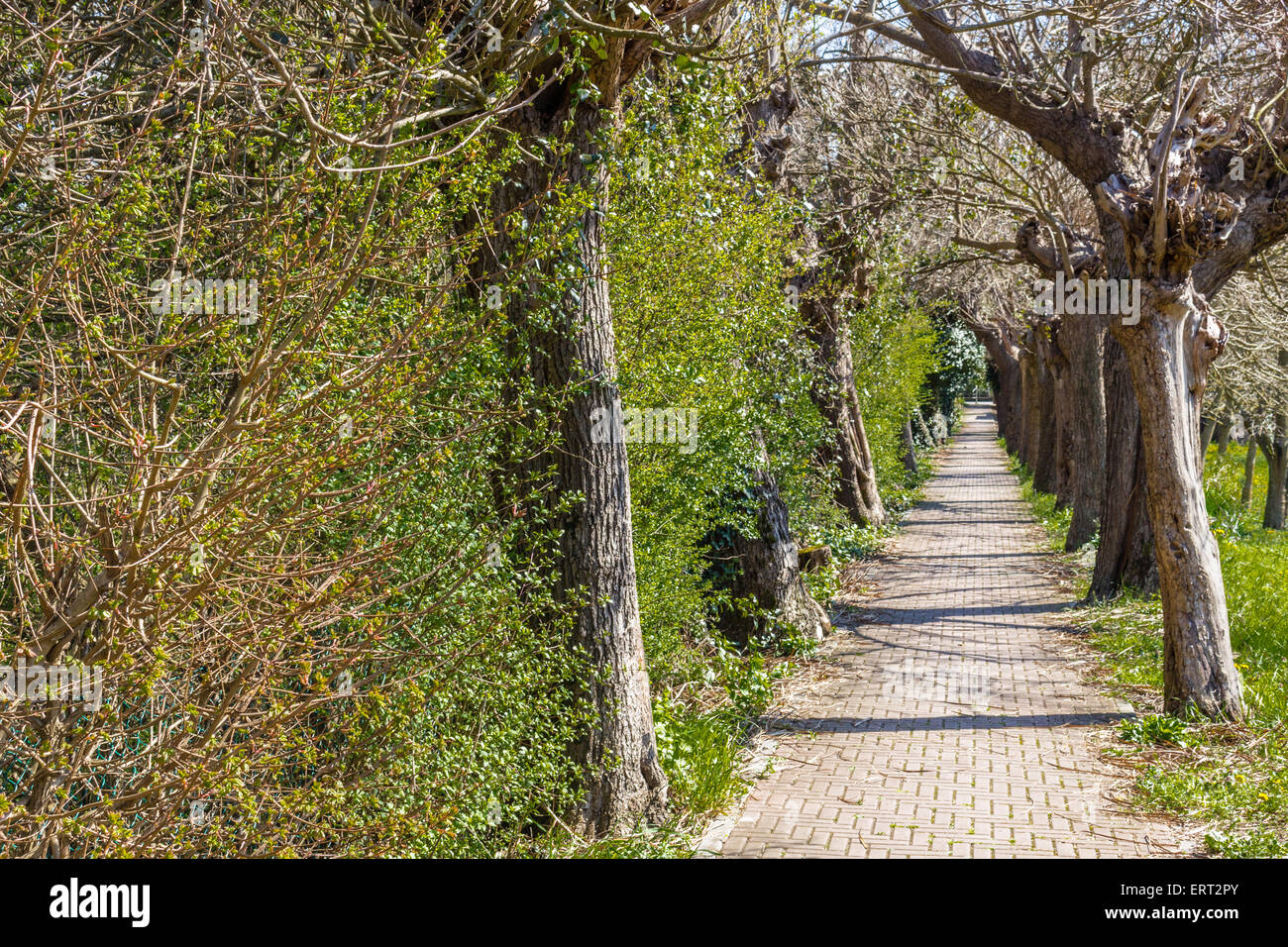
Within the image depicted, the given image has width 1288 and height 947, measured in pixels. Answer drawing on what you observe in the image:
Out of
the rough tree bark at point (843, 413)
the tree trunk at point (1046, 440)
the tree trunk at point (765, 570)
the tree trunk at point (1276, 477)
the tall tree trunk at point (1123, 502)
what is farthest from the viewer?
the tree trunk at point (1046, 440)

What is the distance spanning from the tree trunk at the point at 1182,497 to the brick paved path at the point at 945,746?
2.44 feet

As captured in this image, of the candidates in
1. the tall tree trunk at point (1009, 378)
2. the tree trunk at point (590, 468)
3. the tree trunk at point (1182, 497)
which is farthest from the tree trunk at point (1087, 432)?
the tall tree trunk at point (1009, 378)

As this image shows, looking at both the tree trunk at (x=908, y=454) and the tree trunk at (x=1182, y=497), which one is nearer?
the tree trunk at (x=1182, y=497)

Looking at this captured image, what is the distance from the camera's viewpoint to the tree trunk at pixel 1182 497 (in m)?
7.61

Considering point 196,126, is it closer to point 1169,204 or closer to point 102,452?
point 102,452

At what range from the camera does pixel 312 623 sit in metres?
3.66

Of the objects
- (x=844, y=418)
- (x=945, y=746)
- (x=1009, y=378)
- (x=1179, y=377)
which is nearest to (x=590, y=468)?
(x=945, y=746)

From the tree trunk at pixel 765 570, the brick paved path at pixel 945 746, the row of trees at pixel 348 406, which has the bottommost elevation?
the brick paved path at pixel 945 746

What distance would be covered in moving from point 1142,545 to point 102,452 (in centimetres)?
1057

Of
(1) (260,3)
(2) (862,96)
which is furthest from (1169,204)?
(2) (862,96)

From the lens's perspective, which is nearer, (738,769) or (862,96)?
(738,769)

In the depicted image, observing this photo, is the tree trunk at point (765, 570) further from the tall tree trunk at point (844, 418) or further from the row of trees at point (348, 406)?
the tall tree trunk at point (844, 418)

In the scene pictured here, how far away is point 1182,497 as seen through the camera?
25.7 ft

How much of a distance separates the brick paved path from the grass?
0.30 metres
